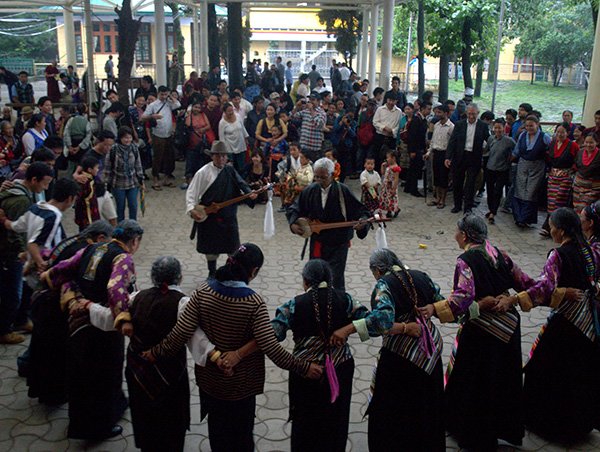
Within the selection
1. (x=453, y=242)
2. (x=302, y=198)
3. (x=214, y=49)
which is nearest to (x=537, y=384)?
(x=302, y=198)

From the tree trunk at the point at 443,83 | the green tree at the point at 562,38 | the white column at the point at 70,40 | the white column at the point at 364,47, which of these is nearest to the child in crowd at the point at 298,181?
the tree trunk at the point at 443,83

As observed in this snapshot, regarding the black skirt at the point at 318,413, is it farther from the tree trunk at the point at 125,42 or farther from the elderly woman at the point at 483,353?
the tree trunk at the point at 125,42

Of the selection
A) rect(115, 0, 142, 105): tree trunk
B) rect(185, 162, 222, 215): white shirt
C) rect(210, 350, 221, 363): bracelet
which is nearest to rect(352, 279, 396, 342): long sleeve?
rect(210, 350, 221, 363): bracelet

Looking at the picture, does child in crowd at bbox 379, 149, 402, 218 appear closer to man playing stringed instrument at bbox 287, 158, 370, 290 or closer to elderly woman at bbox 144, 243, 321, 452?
man playing stringed instrument at bbox 287, 158, 370, 290

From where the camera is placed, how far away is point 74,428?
13.3 feet

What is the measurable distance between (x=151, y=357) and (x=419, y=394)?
1.67 meters

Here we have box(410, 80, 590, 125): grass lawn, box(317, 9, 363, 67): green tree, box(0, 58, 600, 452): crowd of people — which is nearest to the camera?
box(0, 58, 600, 452): crowd of people

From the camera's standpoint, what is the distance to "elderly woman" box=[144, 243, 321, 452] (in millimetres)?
3377

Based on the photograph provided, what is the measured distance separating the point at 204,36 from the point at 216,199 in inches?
605

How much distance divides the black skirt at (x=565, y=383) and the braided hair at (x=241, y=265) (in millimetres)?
2261

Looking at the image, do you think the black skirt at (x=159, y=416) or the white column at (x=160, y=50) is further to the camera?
the white column at (x=160, y=50)

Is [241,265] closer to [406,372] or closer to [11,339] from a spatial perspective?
[406,372]

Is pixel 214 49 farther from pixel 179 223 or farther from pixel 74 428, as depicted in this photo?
pixel 74 428

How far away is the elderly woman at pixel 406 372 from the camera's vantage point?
3.61m
